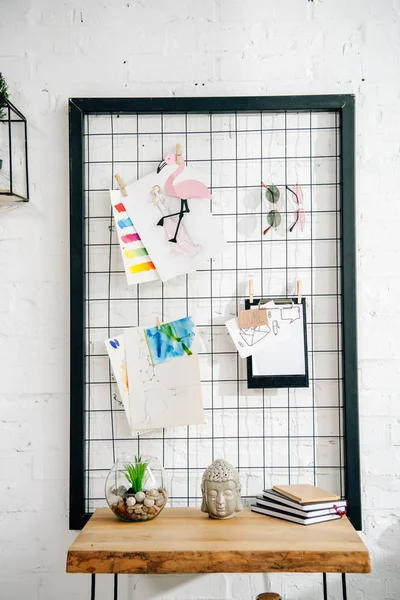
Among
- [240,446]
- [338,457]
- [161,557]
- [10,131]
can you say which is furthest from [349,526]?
[10,131]

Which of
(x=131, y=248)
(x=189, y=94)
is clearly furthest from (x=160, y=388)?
(x=189, y=94)

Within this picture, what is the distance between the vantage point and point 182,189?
168 cm

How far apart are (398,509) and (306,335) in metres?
0.55

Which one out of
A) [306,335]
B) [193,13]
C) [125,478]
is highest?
[193,13]

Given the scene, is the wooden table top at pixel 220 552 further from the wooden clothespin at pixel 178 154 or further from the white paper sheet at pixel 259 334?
the wooden clothespin at pixel 178 154

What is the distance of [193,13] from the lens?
66.7 inches

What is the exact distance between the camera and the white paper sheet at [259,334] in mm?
1661

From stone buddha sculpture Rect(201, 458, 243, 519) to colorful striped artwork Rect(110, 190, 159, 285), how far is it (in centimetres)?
54

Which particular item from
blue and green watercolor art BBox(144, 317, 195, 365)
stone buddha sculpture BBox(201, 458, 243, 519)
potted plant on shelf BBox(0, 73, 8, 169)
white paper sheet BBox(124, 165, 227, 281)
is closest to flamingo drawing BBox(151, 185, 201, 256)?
white paper sheet BBox(124, 165, 227, 281)

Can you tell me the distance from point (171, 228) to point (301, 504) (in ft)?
2.61

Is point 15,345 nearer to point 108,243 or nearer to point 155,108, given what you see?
point 108,243

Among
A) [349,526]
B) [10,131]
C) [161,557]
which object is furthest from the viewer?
[10,131]

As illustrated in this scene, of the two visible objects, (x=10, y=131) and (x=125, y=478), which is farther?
(x=10, y=131)

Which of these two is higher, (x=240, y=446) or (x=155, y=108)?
(x=155, y=108)
